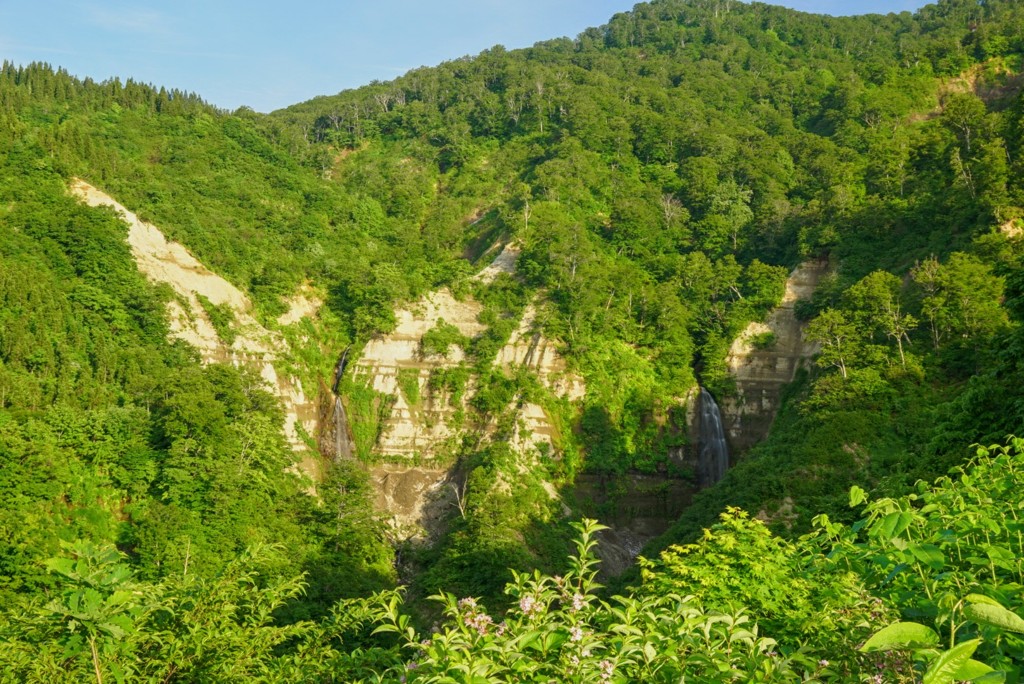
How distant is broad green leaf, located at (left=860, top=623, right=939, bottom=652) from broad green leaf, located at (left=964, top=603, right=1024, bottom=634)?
0.16 meters

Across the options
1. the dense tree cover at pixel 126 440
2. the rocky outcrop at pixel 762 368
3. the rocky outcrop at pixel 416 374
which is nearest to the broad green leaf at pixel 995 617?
the dense tree cover at pixel 126 440

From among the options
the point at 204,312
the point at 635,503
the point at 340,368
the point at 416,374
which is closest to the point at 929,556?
the point at 635,503

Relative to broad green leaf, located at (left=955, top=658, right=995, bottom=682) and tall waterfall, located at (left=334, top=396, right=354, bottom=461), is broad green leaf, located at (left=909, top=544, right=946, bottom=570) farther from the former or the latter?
tall waterfall, located at (left=334, top=396, right=354, bottom=461)

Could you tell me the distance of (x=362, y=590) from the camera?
96.5ft

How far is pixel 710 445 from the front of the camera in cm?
4153

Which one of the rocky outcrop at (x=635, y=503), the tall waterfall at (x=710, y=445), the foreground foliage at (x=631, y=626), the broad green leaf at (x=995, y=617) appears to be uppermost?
the broad green leaf at (x=995, y=617)

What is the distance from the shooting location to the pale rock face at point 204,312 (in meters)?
41.7

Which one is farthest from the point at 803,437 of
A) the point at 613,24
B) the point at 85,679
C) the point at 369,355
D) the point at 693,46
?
A: the point at 613,24

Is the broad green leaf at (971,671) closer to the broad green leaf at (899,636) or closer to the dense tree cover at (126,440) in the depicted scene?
the broad green leaf at (899,636)

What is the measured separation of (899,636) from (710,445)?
4039 cm

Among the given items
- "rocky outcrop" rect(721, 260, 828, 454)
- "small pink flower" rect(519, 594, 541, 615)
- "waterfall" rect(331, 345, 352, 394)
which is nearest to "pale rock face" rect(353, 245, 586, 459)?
"waterfall" rect(331, 345, 352, 394)

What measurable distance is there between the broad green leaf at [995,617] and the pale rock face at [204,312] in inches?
1578

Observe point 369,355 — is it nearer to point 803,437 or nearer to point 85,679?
point 803,437

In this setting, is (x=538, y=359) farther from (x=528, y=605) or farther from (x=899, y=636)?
(x=899, y=636)
